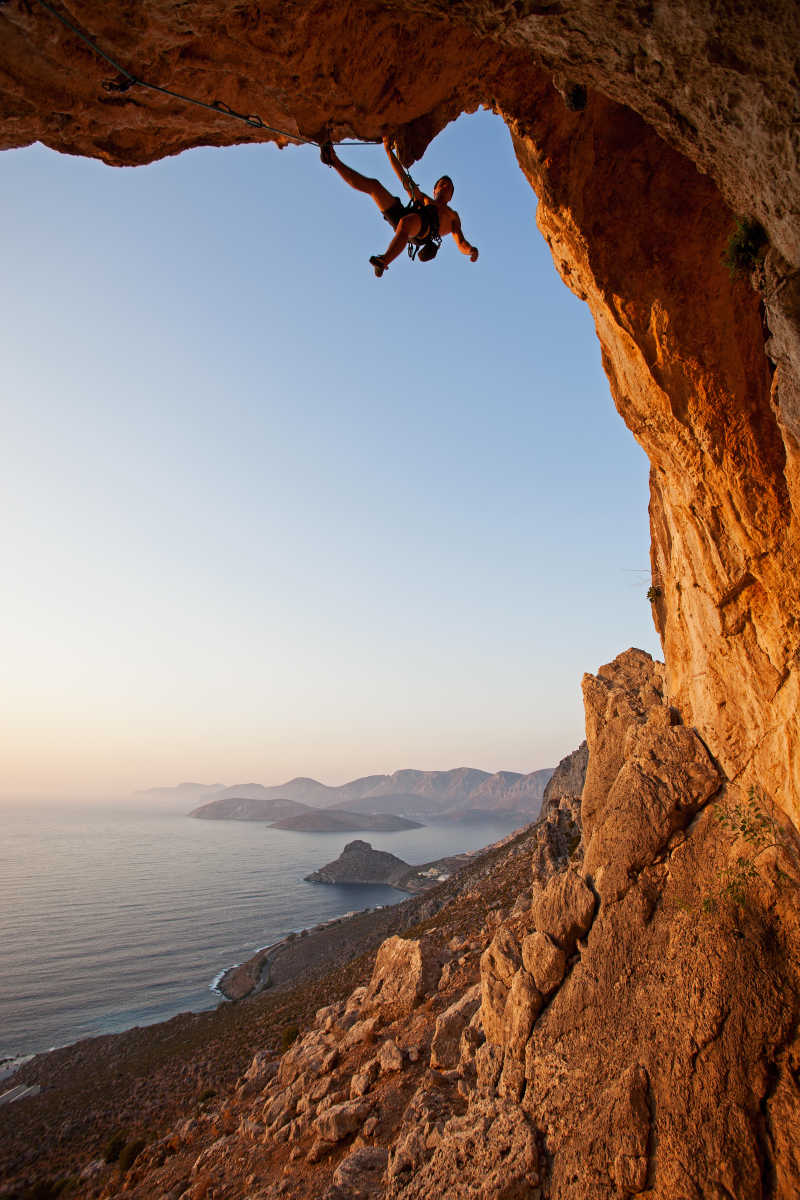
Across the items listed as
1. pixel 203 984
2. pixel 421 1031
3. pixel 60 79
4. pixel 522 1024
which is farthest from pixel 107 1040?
pixel 60 79

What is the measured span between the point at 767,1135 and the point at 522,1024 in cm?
340

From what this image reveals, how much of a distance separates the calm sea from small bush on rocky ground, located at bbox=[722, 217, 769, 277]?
5027 cm

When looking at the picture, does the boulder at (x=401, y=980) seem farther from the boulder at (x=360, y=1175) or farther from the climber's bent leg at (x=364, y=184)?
the climber's bent leg at (x=364, y=184)

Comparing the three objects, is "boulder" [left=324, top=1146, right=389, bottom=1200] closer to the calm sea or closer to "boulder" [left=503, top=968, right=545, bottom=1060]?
"boulder" [left=503, top=968, right=545, bottom=1060]

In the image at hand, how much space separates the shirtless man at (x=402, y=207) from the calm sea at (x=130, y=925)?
48.9 m

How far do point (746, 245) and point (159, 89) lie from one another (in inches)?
219

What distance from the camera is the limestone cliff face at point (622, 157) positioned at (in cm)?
357

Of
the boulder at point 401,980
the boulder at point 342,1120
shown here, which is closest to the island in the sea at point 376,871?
the boulder at point 401,980

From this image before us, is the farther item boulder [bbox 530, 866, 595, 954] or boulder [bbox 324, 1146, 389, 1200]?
boulder [bbox 530, 866, 595, 954]

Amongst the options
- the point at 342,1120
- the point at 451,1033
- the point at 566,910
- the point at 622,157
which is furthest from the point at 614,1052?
the point at 622,157

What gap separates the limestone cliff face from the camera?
3.57 meters

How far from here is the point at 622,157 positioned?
636 cm

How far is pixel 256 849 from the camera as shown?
147 m

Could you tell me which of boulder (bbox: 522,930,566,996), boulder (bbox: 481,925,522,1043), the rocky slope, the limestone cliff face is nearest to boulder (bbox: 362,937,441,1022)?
the rocky slope
